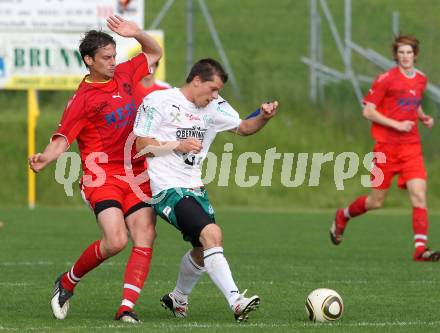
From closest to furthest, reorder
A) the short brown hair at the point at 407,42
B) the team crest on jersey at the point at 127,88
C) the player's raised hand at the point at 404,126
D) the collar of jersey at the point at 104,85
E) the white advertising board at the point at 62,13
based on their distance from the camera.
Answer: the collar of jersey at the point at 104,85
the team crest on jersey at the point at 127,88
the short brown hair at the point at 407,42
the player's raised hand at the point at 404,126
the white advertising board at the point at 62,13

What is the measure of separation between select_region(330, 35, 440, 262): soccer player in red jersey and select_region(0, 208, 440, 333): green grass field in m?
0.81

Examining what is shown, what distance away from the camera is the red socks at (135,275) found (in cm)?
811

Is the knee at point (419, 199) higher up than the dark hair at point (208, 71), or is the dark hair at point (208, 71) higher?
the dark hair at point (208, 71)

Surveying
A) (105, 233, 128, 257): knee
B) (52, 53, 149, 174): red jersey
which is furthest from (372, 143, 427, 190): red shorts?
(105, 233, 128, 257): knee

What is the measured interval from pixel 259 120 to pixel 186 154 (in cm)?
61

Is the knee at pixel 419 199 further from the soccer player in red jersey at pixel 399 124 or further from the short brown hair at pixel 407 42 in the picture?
the short brown hair at pixel 407 42

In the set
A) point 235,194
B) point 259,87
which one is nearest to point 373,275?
point 235,194

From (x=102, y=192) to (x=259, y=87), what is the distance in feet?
53.6

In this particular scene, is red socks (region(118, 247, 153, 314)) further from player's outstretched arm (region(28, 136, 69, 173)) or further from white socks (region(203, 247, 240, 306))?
player's outstretched arm (region(28, 136, 69, 173))

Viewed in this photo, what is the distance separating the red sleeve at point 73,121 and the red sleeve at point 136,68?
0.60 metres

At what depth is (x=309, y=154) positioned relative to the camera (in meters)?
22.6

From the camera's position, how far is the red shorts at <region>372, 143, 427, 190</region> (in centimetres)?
1281

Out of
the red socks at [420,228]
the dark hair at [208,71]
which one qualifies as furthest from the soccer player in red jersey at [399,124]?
the dark hair at [208,71]

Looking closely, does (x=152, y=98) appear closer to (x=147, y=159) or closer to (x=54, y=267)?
(x=147, y=159)
